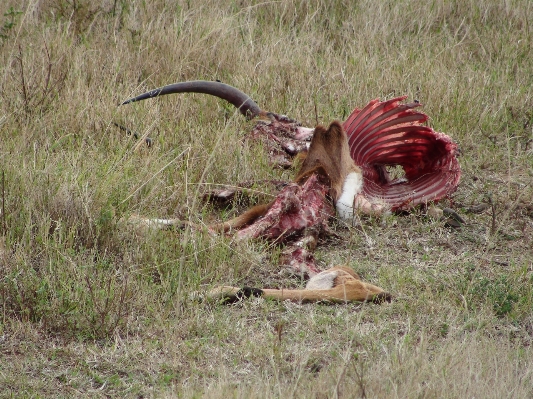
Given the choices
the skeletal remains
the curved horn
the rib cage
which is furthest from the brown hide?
the curved horn

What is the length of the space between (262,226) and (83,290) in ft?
3.67

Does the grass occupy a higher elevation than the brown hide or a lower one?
lower

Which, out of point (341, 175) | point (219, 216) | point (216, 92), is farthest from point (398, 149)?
point (216, 92)

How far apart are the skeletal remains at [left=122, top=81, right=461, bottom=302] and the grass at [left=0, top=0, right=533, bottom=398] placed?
114 mm

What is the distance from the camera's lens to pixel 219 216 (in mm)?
4387

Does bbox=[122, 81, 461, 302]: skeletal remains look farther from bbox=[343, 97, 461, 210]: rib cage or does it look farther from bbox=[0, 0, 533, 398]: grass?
bbox=[0, 0, 533, 398]: grass

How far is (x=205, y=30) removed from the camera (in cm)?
658

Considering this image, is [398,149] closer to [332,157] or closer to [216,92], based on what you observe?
[332,157]

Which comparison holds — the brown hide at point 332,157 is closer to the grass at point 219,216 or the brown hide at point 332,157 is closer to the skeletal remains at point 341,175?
the skeletal remains at point 341,175

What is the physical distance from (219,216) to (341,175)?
0.70 meters

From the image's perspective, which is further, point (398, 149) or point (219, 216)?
point (398, 149)

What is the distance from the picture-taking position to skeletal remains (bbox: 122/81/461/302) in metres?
4.05

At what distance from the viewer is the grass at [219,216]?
2.90 meters

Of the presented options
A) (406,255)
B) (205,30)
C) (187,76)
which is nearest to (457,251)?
(406,255)
